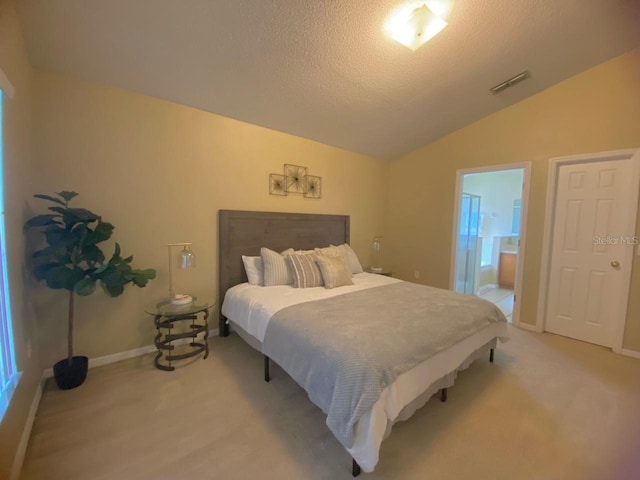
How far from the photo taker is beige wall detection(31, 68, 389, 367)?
6.91 feet

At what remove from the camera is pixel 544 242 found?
10.5ft

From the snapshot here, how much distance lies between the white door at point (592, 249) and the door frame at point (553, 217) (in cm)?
1

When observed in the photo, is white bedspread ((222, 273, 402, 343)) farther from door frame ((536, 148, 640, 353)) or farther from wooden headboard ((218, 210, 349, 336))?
door frame ((536, 148, 640, 353))

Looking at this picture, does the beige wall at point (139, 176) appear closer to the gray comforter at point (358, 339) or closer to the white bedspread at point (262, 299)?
the white bedspread at point (262, 299)

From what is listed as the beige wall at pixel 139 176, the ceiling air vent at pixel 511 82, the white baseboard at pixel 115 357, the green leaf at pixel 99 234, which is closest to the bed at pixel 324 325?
the beige wall at pixel 139 176

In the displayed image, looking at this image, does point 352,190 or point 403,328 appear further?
point 352,190

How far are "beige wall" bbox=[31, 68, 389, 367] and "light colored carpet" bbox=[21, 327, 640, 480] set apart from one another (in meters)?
0.47

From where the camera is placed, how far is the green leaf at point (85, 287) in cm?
180

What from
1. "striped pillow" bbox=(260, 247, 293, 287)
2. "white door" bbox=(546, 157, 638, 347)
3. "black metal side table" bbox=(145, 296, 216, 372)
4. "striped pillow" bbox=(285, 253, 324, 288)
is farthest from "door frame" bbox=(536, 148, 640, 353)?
"black metal side table" bbox=(145, 296, 216, 372)

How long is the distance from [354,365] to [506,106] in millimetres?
3760

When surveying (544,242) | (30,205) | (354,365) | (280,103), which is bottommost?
(354,365)

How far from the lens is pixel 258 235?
3199mm

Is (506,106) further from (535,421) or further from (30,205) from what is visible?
(30,205)

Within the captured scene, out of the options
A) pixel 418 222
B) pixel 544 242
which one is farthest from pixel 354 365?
pixel 418 222
